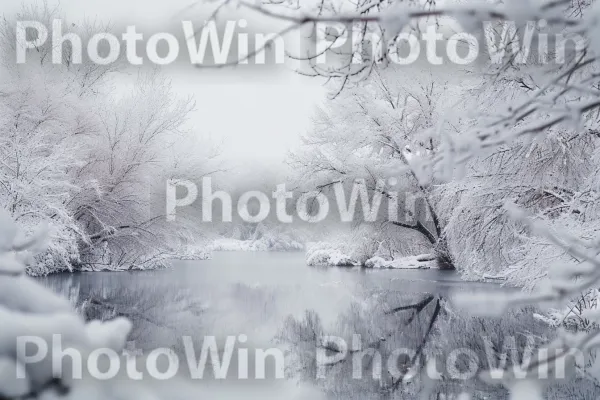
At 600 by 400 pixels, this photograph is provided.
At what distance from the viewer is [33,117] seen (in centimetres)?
1080

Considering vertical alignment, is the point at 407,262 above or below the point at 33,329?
below

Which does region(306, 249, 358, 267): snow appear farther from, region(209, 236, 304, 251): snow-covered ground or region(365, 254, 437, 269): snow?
region(209, 236, 304, 251): snow-covered ground

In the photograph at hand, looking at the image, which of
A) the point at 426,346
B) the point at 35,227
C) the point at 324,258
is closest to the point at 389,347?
the point at 426,346

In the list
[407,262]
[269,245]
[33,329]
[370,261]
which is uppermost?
[33,329]

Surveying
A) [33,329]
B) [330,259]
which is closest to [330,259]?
[330,259]

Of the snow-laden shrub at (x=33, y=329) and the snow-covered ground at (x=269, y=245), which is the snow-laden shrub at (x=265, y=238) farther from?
the snow-laden shrub at (x=33, y=329)

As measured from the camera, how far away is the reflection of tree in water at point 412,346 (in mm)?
3139

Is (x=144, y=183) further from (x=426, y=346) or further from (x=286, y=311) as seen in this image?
(x=426, y=346)

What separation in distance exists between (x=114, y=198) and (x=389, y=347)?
33.7 feet

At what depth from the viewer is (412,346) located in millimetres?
4449

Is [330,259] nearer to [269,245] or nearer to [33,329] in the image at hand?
[33,329]

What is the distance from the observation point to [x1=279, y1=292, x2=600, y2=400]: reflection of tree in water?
3139mm

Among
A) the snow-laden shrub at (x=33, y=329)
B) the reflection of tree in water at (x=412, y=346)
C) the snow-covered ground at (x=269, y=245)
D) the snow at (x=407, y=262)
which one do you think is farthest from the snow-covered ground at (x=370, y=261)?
the snow-covered ground at (x=269, y=245)

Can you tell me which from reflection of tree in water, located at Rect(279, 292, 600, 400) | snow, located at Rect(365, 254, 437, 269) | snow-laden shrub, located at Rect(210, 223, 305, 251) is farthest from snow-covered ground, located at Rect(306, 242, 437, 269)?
snow-laden shrub, located at Rect(210, 223, 305, 251)
